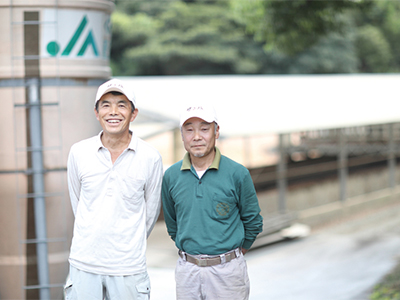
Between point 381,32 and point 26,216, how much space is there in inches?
1475

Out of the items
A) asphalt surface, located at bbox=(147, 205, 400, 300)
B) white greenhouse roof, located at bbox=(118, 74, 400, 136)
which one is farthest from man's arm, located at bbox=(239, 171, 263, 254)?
white greenhouse roof, located at bbox=(118, 74, 400, 136)

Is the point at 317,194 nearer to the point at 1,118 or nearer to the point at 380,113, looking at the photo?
the point at 380,113

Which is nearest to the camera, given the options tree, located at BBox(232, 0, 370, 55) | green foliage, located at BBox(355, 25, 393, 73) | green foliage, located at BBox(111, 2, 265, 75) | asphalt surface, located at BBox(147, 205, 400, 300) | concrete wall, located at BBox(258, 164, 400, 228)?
asphalt surface, located at BBox(147, 205, 400, 300)

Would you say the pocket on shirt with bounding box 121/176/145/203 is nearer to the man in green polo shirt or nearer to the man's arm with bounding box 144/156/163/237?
the man's arm with bounding box 144/156/163/237

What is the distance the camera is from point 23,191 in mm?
4422

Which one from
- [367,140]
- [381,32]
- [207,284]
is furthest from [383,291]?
[381,32]

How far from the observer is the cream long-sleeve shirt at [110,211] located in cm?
284

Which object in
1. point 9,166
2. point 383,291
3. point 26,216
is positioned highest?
point 9,166

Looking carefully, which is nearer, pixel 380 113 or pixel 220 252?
pixel 220 252

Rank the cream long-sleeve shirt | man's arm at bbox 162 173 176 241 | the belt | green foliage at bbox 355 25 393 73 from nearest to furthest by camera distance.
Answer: the cream long-sleeve shirt, the belt, man's arm at bbox 162 173 176 241, green foliage at bbox 355 25 393 73

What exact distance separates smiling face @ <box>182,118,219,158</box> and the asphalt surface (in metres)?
2.79

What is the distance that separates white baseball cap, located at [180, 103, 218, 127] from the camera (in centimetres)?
291

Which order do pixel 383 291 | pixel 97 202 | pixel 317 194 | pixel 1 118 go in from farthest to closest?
pixel 317 194, pixel 383 291, pixel 1 118, pixel 97 202

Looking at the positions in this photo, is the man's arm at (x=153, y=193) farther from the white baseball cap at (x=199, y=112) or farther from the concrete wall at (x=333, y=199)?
the concrete wall at (x=333, y=199)
